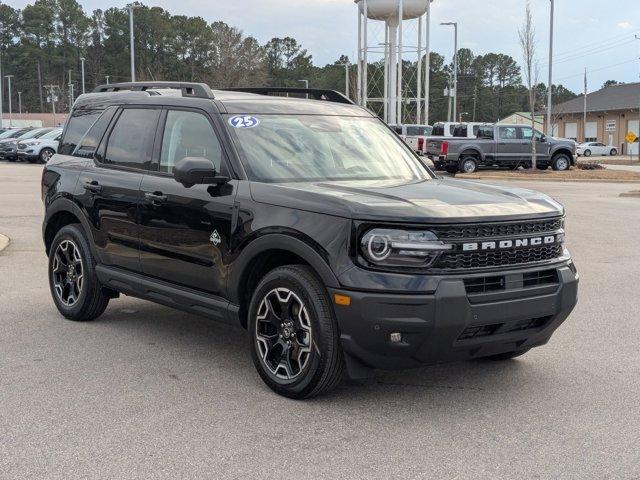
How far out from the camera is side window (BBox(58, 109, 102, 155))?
6.89 meters

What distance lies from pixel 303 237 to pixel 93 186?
254 centimetres

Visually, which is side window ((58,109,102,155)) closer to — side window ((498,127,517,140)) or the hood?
the hood

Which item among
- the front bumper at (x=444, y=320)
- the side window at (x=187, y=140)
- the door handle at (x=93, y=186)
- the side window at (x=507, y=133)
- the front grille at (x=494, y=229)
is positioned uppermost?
the side window at (x=507, y=133)

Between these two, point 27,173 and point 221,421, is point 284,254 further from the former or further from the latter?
point 27,173

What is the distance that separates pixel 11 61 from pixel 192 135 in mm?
136198

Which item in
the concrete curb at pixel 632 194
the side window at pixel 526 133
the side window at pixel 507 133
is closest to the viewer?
the concrete curb at pixel 632 194

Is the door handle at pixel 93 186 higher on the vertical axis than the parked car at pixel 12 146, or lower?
lower

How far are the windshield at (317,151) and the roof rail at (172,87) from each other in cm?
48

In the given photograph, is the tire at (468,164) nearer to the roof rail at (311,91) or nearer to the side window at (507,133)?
the side window at (507,133)

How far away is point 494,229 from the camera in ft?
14.7

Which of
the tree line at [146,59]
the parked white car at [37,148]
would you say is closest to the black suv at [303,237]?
the parked white car at [37,148]

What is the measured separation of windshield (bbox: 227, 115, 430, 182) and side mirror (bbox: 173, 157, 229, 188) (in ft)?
0.84

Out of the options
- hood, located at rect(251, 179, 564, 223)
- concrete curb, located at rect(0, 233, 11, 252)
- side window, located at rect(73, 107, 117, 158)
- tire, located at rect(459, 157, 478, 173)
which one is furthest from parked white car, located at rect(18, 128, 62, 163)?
hood, located at rect(251, 179, 564, 223)

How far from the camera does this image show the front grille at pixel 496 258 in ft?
14.2
